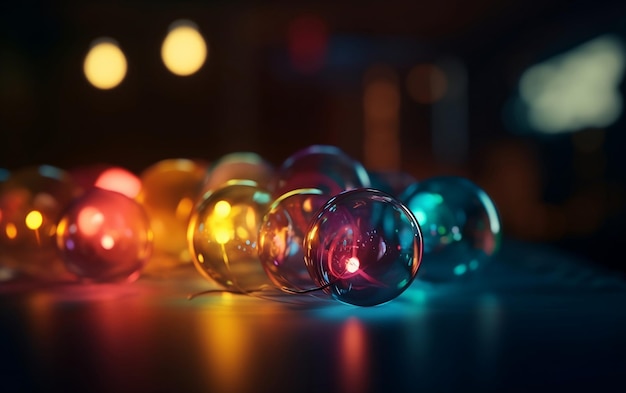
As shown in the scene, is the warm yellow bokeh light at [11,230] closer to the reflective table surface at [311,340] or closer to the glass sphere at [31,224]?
the glass sphere at [31,224]

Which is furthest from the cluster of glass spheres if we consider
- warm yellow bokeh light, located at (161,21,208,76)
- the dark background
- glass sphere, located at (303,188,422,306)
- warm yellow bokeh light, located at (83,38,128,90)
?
the dark background

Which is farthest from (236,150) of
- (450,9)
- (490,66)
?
(490,66)

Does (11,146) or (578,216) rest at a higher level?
(11,146)

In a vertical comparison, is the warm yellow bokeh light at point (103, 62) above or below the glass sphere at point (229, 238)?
above

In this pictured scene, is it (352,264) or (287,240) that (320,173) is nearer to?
(287,240)

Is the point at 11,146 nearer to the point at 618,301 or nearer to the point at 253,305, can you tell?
the point at 253,305

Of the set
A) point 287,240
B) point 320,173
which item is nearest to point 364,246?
point 287,240

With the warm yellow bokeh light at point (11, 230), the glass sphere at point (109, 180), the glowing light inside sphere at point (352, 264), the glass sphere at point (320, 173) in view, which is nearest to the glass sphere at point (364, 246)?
the glowing light inside sphere at point (352, 264)

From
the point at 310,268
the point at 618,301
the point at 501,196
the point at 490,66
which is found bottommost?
the point at 501,196
